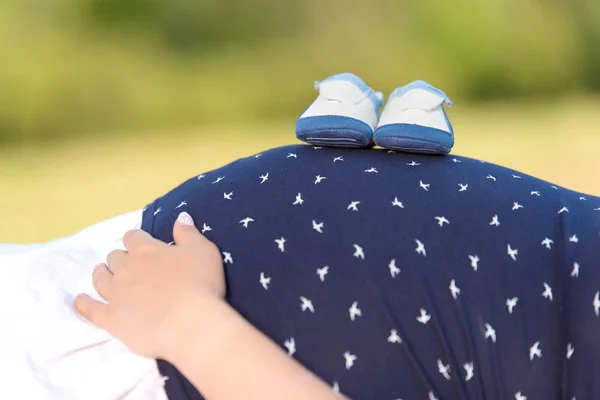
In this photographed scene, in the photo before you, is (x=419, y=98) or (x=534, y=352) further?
(x=419, y=98)

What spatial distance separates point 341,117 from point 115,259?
365 millimetres

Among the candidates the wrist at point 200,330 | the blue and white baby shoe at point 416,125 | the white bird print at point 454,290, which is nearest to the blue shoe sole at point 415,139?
the blue and white baby shoe at point 416,125

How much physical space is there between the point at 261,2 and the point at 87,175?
2.65ft

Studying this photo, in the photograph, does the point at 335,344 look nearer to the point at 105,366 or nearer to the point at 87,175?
the point at 105,366

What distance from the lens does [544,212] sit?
0.75 metres

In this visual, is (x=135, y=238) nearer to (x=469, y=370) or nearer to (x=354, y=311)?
(x=354, y=311)

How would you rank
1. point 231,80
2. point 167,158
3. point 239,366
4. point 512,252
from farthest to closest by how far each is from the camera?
point 231,80
point 167,158
point 512,252
point 239,366

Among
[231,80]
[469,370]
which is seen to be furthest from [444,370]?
[231,80]

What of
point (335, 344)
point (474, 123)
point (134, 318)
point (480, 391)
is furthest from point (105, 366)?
point (474, 123)

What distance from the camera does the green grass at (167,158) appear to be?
1680 mm

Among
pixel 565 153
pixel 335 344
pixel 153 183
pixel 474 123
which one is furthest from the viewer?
pixel 474 123

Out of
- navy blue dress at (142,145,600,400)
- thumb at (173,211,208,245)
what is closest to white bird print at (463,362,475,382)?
navy blue dress at (142,145,600,400)

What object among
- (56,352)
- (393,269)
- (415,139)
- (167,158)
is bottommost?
(167,158)

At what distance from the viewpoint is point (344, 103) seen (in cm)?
86
